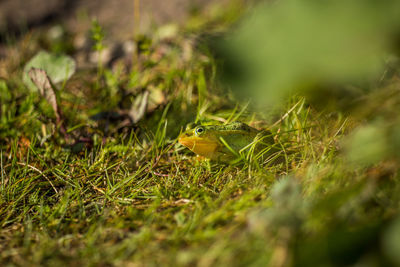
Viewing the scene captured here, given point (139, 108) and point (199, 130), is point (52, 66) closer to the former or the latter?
point (139, 108)

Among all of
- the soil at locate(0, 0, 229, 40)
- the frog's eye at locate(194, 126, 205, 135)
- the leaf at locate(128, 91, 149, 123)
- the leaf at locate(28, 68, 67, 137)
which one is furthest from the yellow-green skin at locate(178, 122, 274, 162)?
the soil at locate(0, 0, 229, 40)

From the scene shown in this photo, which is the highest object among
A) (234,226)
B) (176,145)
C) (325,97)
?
(325,97)

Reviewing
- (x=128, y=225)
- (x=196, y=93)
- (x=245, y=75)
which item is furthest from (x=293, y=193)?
(x=196, y=93)

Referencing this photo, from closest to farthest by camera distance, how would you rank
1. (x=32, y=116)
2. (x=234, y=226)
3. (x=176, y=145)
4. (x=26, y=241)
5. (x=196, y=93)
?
(x=234, y=226), (x=26, y=241), (x=176, y=145), (x=32, y=116), (x=196, y=93)

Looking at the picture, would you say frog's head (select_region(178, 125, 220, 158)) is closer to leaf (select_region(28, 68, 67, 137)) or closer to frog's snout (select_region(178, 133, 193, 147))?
frog's snout (select_region(178, 133, 193, 147))

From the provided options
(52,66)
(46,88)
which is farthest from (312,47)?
(52,66)

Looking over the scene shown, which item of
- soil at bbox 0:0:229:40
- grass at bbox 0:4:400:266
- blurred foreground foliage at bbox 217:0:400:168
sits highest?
blurred foreground foliage at bbox 217:0:400:168

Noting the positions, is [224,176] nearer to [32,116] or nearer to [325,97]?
[325,97]
